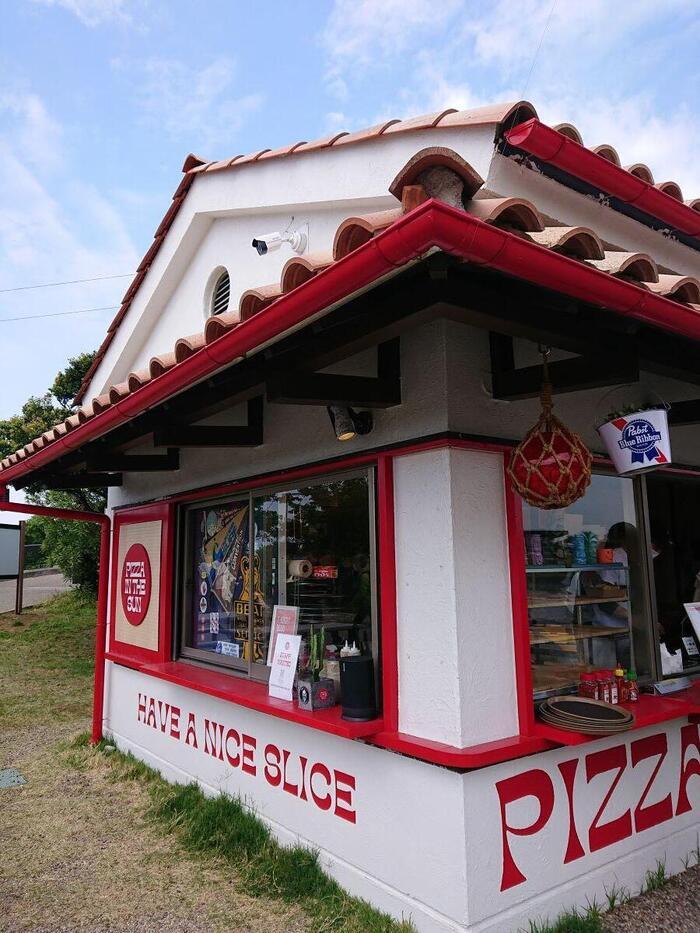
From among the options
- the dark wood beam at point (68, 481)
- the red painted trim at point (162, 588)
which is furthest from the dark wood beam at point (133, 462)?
the dark wood beam at point (68, 481)

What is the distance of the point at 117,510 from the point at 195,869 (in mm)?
3576

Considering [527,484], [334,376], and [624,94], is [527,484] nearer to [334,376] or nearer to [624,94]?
[334,376]

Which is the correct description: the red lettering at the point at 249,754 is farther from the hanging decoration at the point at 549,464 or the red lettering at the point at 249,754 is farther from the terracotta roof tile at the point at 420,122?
the terracotta roof tile at the point at 420,122

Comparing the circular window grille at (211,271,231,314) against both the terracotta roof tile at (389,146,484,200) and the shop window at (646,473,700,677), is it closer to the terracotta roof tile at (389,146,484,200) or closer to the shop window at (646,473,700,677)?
A: the shop window at (646,473,700,677)

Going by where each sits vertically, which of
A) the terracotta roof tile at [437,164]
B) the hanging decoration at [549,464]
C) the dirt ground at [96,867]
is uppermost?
the terracotta roof tile at [437,164]

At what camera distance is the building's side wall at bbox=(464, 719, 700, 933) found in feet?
8.55

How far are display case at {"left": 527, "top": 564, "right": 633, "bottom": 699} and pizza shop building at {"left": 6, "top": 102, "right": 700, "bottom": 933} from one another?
0.7 inches

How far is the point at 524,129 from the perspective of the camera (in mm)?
3041

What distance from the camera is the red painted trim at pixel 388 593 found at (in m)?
2.94

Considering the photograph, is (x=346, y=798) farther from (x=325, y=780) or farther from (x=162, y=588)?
(x=162, y=588)

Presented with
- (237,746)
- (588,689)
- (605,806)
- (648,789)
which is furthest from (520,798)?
(237,746)

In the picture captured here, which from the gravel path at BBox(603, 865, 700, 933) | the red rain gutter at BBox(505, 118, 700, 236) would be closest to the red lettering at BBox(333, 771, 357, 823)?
the gravel path at BBox(603, 865, 700, 933)

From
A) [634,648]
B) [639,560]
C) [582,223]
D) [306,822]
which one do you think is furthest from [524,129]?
[306,822]

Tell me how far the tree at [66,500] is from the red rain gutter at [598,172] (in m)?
9.87
